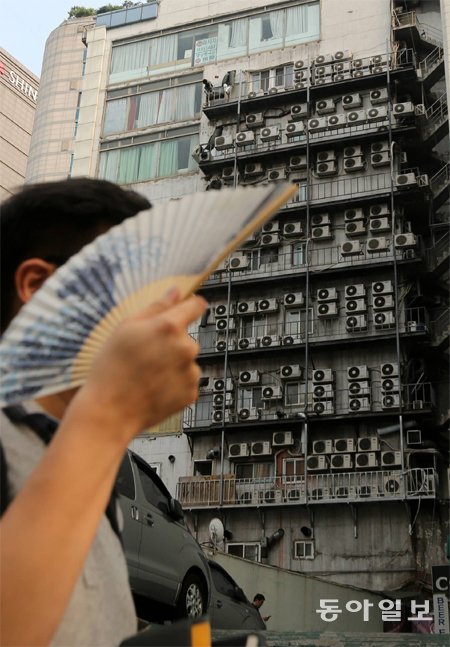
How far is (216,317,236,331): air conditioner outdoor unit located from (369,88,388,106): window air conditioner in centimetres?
939

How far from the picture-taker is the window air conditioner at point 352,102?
29797 millimetres

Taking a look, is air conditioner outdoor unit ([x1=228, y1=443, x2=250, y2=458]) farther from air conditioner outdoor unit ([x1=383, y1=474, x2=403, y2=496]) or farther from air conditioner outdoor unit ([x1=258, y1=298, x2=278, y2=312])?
air conditioner outdoor unit ([x1=258, y1=298, x2=278, y2=312])

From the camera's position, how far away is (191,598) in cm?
727

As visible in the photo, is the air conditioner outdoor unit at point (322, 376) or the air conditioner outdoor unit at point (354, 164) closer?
the air conditioner outdoor unit at point (322, 376)

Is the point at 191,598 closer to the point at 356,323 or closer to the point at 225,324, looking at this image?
the point at 356,323

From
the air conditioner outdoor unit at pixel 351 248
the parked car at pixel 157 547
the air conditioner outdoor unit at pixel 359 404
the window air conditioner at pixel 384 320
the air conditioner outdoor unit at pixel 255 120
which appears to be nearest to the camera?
the parked car at pixel 157 547

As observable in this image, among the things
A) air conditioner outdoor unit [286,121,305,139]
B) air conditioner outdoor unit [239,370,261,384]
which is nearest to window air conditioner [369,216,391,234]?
air conditioner outdoor unit [286,121,305,139]

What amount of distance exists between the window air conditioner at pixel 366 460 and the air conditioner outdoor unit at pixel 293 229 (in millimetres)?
8248

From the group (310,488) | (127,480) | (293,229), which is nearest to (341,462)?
(310,488)

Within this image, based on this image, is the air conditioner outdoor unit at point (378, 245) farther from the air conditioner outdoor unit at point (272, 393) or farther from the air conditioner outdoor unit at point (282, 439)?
the air conditioner outdoor unit at point (282, 439)

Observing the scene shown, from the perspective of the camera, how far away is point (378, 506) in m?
24.5

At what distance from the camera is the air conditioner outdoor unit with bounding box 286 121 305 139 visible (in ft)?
98.0

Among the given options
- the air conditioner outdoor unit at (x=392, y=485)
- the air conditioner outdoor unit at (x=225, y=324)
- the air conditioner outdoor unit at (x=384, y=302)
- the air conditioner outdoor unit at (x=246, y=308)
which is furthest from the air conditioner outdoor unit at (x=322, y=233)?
the air conditioner outdoor unit at (x=392, y=485)

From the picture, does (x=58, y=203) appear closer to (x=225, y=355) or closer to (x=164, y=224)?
(x=164, y=224)
